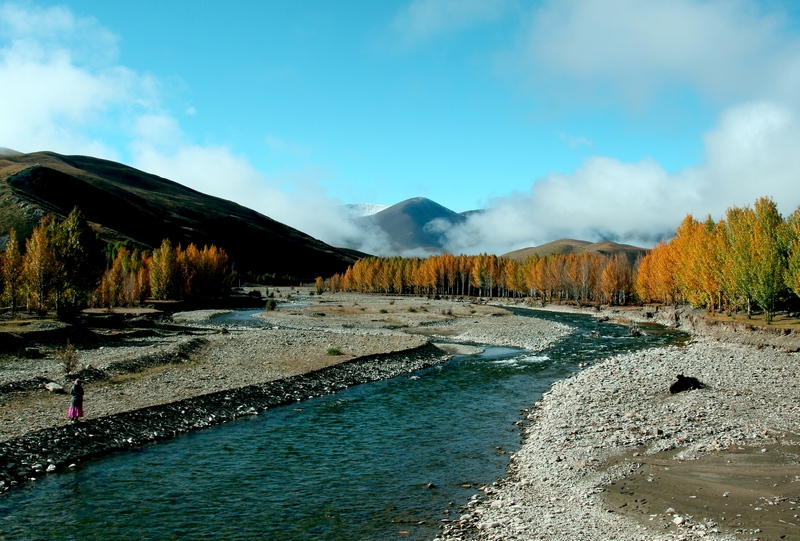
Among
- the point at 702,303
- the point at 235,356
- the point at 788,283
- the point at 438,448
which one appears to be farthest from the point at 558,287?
the point at 438,448

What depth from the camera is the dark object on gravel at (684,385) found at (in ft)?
101

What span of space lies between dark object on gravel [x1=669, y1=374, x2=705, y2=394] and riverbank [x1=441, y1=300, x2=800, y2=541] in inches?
23.5

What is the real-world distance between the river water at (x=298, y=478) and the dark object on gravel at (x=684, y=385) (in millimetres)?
8359

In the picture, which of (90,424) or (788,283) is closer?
(90,424)

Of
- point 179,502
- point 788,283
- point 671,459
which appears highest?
point 788,283

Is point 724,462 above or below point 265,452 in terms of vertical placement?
above

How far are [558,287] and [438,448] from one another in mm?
146327

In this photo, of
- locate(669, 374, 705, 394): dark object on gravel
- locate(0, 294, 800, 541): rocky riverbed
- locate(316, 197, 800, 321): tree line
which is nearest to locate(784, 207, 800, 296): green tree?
locate(316, 197, 800, 321): tree line

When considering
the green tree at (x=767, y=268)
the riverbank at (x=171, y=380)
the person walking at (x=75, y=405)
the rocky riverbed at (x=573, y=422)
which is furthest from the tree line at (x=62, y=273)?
the green tree at (x=767, y=268)

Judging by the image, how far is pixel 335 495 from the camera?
1839 centimetres

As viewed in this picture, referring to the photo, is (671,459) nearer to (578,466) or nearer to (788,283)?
(578,466)

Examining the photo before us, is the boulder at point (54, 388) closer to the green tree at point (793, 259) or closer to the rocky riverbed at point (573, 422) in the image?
the rocky riverbed at point (573, 422)

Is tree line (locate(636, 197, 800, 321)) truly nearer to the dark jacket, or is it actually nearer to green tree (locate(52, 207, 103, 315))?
the dark jacket

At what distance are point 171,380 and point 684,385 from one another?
32.5 meters
